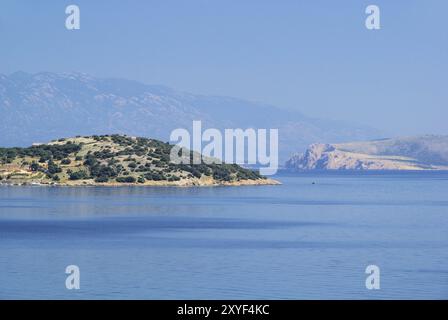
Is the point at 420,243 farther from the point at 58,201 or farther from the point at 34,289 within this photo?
the point at 58,201

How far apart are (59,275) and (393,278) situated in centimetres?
2184

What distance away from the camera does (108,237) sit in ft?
303

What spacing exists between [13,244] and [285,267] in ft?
90.9

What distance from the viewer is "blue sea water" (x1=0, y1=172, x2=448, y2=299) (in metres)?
57.9

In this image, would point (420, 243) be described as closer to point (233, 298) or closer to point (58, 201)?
point (233, 298)

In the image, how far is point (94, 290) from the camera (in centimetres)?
5712

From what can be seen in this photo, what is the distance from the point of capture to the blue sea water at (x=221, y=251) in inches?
2280

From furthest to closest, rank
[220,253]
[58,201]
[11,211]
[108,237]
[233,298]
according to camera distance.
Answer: [58,201] → [11,211] → [108,237] → [220,253] → [233,298]

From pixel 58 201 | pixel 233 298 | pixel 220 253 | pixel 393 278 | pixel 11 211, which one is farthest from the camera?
pixel 58 201

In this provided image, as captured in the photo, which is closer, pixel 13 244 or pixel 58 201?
pixel 13 244

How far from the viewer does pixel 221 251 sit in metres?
79.9

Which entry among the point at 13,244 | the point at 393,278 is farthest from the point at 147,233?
the point at 393,278

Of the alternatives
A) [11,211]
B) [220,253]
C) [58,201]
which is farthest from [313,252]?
[58,201]

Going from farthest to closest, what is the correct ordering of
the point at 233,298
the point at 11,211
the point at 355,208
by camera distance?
1. the point at 355,208
2. the point at 11,211
3. the point at 233,298
